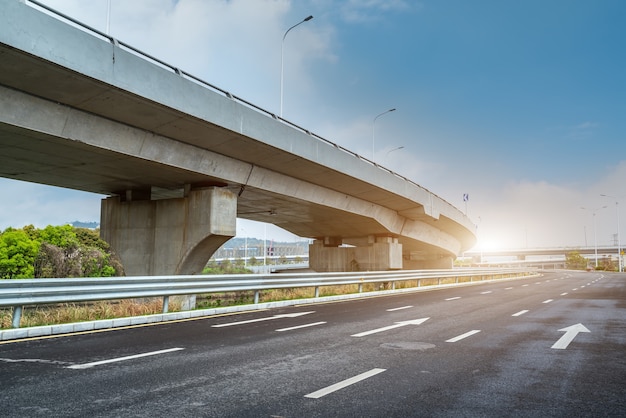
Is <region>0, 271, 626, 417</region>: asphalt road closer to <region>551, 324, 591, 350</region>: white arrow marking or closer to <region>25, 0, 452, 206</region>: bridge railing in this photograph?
<region>551, 324, 591, 350</region>: white arrow marking

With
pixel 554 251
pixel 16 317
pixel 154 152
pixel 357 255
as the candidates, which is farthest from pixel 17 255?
pixel 554 251

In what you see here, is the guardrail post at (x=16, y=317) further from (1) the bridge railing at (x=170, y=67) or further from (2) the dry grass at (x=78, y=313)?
(1) the bridge railing at (x=170, y=67)

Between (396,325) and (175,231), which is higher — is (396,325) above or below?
below

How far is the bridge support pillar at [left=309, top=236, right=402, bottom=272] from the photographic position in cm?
3344

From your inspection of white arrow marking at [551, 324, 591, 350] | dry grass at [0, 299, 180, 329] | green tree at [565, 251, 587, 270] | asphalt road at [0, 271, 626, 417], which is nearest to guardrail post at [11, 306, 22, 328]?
dry grass at [0, 299, 180, 329]

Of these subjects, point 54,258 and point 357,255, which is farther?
point 357,255

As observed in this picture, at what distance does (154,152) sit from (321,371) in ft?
36.3

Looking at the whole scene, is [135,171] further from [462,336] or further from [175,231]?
[462,336]

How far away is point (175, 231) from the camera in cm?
1814

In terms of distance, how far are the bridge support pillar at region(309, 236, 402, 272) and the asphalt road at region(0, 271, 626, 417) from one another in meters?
22.6

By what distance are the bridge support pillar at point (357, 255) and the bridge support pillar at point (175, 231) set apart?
17222mm

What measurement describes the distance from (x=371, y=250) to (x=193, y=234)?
18.5 m

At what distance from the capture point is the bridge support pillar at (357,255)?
33.4m

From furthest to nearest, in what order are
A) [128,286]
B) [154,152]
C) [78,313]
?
1. [154,152]
2. [128,286]
3. [78,313]
